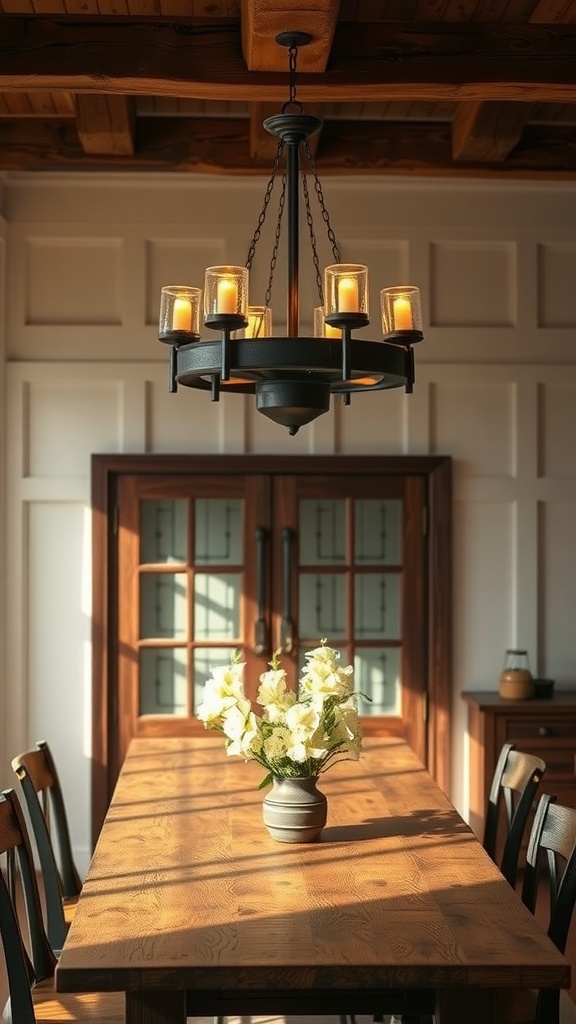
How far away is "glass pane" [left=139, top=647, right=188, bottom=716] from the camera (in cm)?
596

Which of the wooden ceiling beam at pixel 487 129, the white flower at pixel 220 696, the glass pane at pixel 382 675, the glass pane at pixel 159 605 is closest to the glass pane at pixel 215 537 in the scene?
the glass pane at pixel 159 605

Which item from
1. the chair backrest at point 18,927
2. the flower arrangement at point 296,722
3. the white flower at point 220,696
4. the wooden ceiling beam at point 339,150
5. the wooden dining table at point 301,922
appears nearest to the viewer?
the wooden dining table at point 301,922

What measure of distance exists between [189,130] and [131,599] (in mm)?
2153

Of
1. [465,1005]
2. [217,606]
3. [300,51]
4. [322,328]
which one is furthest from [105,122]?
[465,1005]

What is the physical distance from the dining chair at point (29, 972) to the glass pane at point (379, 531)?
118 inches

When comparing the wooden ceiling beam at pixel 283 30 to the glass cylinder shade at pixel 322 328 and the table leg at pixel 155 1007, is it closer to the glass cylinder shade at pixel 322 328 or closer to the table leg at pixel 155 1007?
the glass cylinder shade at pixel 322 328

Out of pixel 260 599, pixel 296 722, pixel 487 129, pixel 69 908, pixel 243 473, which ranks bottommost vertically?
pixel 69 908

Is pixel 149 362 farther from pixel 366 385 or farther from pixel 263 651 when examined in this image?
pixel 366 385

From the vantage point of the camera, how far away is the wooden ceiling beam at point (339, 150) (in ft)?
18.1

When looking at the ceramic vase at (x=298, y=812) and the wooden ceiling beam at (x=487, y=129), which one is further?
the wooden ceiling beam at (x=487, y=129)

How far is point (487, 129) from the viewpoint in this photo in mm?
5180

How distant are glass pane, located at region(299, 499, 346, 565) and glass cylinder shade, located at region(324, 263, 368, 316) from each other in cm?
294

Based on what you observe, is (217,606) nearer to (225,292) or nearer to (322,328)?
(322,328)

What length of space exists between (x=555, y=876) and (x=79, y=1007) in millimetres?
1205
